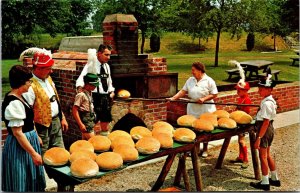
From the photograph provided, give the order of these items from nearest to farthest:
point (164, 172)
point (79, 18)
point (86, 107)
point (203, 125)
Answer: point (203, 125), point (164, 172), point (86, 107), point (79, 18)

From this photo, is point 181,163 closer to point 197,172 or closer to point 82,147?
point 197,172

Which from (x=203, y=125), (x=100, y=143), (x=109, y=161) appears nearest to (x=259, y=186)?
(x=203, y=125)

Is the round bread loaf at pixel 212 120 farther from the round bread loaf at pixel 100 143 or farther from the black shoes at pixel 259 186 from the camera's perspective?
the round bread loaf at pixel 100 143

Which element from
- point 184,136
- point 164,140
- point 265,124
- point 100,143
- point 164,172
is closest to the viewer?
point 100,143

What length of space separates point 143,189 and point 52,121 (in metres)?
1.61

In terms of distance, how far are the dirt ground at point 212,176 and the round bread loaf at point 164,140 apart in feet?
4.31

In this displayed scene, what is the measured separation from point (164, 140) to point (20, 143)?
1.47m

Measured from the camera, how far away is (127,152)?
3.61 meters

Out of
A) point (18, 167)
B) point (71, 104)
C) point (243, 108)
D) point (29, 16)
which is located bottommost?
point (18, 167)

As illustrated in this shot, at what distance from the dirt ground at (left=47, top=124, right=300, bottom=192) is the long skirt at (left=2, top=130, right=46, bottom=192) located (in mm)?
1315

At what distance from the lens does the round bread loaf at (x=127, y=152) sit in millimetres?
3582

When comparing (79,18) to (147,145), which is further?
(79,18)

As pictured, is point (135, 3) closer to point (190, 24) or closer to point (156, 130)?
point (190, 24)

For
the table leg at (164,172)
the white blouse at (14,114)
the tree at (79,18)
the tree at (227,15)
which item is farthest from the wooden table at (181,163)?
the tree at (79,18)
